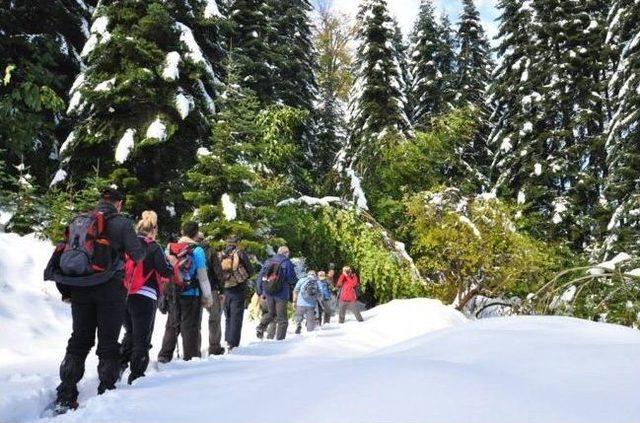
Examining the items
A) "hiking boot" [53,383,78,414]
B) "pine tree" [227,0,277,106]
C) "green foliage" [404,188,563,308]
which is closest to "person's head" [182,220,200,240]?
"hiking boot" [53,383,78,414]

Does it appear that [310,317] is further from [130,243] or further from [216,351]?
[130,243]

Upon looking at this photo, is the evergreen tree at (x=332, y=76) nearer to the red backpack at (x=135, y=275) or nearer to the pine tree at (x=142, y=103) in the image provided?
the pine tree at (x=142, y=103)

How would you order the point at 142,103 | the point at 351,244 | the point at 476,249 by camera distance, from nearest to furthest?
the point at 142,103
the point at 351,244
the point at 476,249

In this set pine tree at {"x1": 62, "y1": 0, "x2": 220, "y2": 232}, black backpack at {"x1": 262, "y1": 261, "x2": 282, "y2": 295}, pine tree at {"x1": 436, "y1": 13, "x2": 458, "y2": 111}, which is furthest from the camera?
pine tree at {"x1": 436, "y1": 13, "x2": 458, "y2": 111}

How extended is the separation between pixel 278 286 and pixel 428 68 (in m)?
25.5

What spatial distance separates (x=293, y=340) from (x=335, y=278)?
1133 cm

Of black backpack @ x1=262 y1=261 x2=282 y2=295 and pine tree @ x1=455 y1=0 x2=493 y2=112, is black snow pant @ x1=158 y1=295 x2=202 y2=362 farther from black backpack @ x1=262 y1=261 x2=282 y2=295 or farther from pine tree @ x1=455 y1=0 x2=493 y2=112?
pine tree @ x1=455 y1=0 x2=493 y2=112

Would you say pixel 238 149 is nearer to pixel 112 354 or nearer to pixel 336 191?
pixel 336 191

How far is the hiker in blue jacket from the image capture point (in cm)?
1102

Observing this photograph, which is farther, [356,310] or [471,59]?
[471,59]

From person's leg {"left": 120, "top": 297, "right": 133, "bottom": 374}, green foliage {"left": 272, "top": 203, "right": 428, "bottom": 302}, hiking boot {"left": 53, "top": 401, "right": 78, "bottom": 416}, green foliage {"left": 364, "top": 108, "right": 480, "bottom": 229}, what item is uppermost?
green foliage {"left": 364, "top": 108, "right": 480, "bottom": 229}

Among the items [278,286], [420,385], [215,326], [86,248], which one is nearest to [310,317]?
[278,286]

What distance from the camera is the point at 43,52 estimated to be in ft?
52.5

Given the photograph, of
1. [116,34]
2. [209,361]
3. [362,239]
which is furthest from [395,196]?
[209,361]
